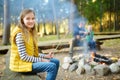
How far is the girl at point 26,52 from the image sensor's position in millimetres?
4008

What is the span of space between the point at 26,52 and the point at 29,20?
0.50m

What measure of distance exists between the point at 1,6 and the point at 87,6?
33.8 feet

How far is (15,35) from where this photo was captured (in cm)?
404

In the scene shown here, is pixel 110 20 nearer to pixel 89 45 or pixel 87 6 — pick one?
pixel 87 6

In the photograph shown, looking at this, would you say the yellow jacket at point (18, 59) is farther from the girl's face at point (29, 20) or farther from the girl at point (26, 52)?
the girl's face at point (29, 20)

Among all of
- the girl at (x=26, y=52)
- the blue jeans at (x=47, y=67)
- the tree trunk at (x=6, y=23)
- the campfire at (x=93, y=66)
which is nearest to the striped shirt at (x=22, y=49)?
the girl at (x=26, y=52)

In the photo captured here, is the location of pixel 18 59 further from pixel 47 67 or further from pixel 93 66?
pixel 93 66

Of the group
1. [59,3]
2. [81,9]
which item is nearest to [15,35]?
[81,9]

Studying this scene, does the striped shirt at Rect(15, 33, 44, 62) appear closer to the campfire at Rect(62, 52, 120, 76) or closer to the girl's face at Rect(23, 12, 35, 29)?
the girl's face at Rect(23, 12, 35, 29)

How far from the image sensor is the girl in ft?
13.1

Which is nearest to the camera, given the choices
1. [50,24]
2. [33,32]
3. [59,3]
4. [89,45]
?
[33,32]

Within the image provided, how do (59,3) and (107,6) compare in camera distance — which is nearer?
(107,6)

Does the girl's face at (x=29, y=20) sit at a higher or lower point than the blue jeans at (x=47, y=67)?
higher

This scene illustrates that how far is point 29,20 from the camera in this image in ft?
13.5
